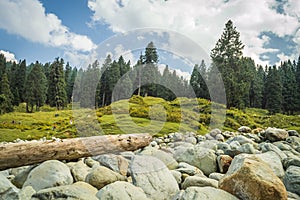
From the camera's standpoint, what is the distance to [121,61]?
493cm

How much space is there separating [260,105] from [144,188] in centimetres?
3130

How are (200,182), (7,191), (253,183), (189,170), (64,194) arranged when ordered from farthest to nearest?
(189,170), (200,182), (7,191), (253,183), (64,194)

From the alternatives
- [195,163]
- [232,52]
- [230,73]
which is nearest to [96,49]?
[195,163]

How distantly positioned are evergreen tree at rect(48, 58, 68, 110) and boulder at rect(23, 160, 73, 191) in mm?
22670

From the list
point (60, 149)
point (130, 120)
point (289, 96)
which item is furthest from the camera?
point (289, 96)

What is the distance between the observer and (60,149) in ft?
14.0

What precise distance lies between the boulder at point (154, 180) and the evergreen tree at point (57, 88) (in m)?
23.2

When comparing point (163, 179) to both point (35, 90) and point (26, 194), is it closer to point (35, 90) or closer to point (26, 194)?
point (26, 194)

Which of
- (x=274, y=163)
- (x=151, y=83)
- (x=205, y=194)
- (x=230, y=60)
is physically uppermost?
(x=230, y=60)

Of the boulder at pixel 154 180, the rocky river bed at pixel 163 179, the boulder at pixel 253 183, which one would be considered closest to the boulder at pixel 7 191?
the rocky river bed at pixel 163 179

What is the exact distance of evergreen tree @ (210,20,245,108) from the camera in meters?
17.9

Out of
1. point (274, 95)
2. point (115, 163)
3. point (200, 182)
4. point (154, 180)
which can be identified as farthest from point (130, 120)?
point (274, 95)

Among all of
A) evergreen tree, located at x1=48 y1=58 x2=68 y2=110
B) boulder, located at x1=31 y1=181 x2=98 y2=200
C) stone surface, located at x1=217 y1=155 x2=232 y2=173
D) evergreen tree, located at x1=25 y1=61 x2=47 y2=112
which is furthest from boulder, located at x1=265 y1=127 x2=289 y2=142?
evergreen tree, located at x1=25 y1=61 x2=47 y2=112

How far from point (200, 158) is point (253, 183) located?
7.21ft
